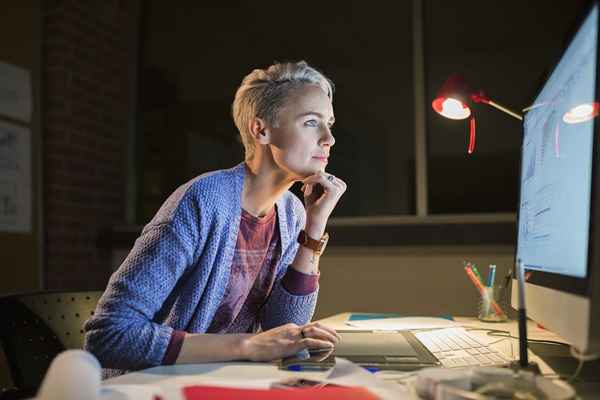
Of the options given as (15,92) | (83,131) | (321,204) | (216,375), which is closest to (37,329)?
(216,375)

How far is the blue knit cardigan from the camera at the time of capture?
1.01 metres

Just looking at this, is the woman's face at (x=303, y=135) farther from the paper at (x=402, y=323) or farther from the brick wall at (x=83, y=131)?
the brick wall at (x=83, y=131)

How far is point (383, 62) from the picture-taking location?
286cm

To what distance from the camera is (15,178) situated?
2.46 meters

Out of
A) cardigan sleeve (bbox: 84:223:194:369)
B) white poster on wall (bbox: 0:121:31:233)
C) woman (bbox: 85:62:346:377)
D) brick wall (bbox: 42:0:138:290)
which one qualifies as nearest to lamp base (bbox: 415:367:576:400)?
woman (bbox: 85:62:346:377)

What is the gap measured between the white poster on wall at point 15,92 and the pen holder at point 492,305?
204 centimetres

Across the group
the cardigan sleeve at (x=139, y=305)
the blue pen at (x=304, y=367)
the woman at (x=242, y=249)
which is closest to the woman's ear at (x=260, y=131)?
the woman at (x=242, y=249)

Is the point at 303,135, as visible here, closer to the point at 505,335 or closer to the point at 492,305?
the point at 505,335

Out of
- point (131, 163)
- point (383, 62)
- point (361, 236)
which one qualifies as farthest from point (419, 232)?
point (131, 163)

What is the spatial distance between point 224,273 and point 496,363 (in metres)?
0.59

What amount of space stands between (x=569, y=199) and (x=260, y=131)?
77cm

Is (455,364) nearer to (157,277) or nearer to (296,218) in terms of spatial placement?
(157,277)

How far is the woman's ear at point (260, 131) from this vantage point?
4.51 feet

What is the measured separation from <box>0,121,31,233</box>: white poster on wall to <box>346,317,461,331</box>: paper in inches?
65.0
